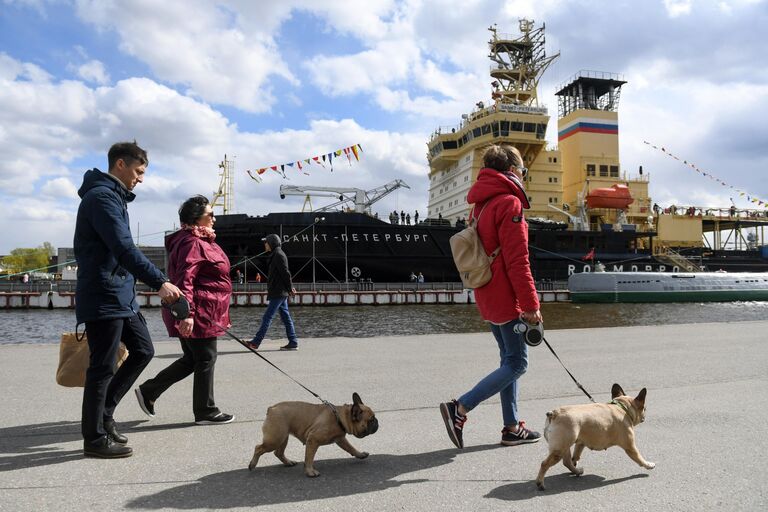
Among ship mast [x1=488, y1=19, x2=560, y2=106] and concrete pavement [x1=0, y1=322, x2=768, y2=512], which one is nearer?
concrete pavement [x1=0, y1=322, x2=768, y2=512]

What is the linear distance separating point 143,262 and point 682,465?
2.94 metres

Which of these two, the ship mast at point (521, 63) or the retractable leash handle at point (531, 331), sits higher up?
the ship mast at point (521, 63)

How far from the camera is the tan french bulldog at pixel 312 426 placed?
8.94 feet

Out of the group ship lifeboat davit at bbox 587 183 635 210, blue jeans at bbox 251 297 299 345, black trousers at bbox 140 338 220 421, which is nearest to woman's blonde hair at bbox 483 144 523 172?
black trousers at bbox 140 338 220 421

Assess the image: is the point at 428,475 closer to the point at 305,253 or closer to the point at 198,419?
the point at 198,419

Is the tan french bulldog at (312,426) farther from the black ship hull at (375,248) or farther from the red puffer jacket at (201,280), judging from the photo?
the black ship hull at (375,248)

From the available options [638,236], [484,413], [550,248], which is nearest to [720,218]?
[638,236]

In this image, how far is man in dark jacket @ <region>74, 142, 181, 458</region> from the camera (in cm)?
291

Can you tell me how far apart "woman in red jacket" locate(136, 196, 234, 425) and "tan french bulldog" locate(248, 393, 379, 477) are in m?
1.09

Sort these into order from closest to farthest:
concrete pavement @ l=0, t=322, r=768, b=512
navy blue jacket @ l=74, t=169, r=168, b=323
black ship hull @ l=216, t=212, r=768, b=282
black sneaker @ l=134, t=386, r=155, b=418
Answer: concrete pavement @ l=0, t=322, r=768, b=512, navy blue jacket @ l=74, t=169, r=168, b=323, black sneaker @ l=134, t=386, r=155, b=418, black ship hull @ l=216, t=212, r=768, b=282

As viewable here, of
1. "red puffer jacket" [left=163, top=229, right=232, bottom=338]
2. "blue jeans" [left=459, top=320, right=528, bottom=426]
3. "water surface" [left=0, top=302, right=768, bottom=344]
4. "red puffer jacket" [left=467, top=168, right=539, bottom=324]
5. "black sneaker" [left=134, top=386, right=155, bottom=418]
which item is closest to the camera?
"red puffer jacket" [left=467, top=168, right=539, bottom=324]

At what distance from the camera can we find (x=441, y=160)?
36.0 metres

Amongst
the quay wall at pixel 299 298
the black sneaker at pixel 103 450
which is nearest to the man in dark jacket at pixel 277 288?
the black sneaker at pixel 103 450

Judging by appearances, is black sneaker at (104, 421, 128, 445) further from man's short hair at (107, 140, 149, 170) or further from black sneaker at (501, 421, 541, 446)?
black sneaker at (501, 421, 541, 446)
